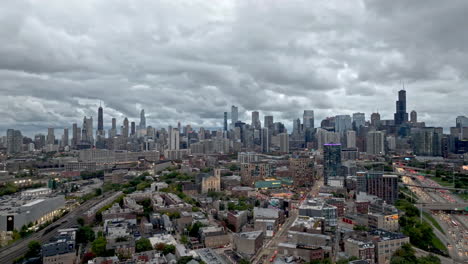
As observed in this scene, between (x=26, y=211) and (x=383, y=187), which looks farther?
(x=383, y=187)

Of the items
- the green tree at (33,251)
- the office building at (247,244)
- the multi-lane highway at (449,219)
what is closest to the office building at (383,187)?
the multi-lane highway at (449,219)

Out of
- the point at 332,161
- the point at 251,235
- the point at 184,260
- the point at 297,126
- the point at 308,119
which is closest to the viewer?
the point at 184,260

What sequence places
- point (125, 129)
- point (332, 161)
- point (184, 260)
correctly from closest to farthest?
point (184, 260) < point (332, 161) < point (125, 129)

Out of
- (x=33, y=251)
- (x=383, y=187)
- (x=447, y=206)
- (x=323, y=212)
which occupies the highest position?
(x=383, y=187)

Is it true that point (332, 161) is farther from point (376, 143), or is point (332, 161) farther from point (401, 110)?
point (401, 110)

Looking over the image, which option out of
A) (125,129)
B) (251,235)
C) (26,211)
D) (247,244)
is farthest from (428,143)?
(125,129)

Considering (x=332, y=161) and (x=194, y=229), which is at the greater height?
(x=332, y=161)

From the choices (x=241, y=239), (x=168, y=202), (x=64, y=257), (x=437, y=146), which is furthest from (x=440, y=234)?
(x=437, y=146)
